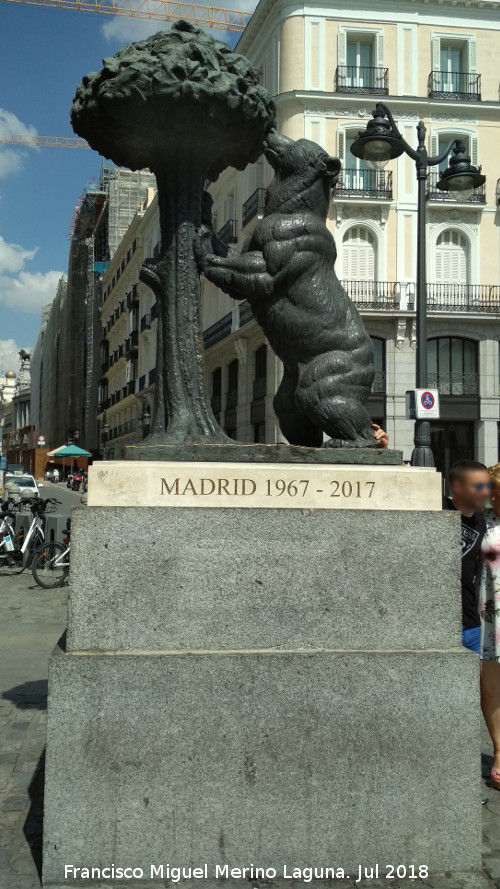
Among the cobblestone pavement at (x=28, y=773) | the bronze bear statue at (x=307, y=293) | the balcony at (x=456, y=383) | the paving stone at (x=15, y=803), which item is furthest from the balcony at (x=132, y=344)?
the paving stone at (x=15, y=803)

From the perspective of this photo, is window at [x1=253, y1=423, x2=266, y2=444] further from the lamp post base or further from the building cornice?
the lamp post base

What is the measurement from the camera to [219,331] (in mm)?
30016

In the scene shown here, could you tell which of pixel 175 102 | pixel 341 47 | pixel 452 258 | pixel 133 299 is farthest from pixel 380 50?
pixel 175 102

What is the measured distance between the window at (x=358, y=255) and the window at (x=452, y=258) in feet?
7.73

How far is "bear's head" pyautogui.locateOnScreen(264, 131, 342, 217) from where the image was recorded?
3.88 meters

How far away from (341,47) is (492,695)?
2744 centimetres

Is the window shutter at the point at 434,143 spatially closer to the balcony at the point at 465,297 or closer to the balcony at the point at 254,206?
the balcony at the point at 465,297

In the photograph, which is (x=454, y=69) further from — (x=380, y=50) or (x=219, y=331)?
(x=219, y=331)

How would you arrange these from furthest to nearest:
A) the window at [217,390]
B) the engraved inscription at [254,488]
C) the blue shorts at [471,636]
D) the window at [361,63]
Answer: the window at [217,390] < the window at [361,63] < the blue shorts at [471,636] < the engraved inscription at [254,488]

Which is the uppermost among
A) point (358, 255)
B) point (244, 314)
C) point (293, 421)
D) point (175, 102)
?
point (358, 255)

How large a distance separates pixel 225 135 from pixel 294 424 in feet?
4.84

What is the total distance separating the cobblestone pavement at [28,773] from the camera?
3129mm

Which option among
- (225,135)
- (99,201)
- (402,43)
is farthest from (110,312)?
(225,135)

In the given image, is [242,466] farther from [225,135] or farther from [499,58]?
[499,58]
